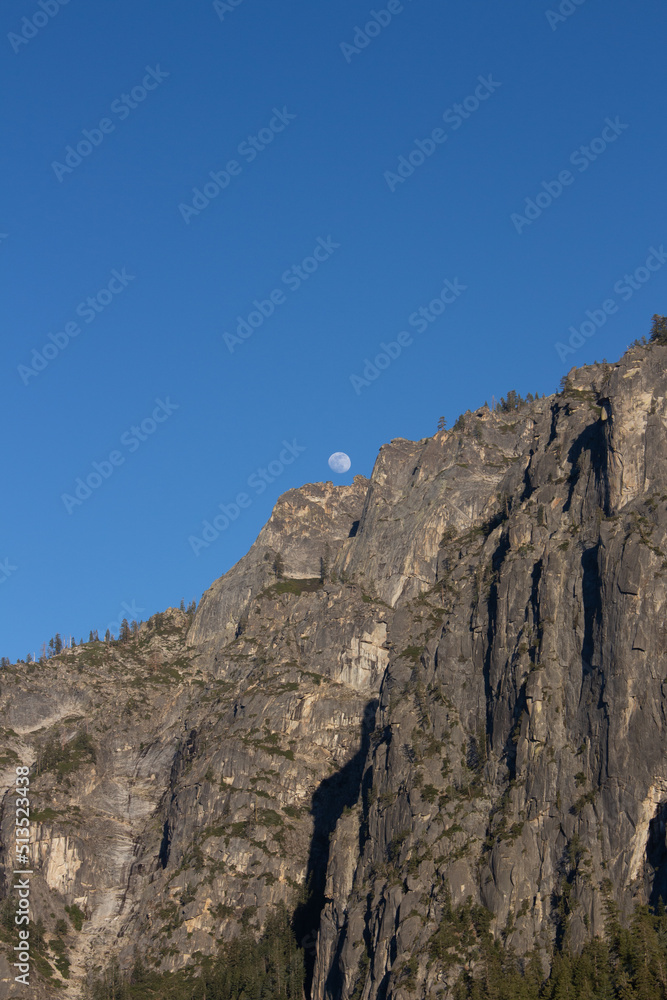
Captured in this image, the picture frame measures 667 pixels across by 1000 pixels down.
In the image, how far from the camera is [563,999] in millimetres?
198750

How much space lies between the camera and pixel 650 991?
639 ft

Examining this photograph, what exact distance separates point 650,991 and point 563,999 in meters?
12.5
